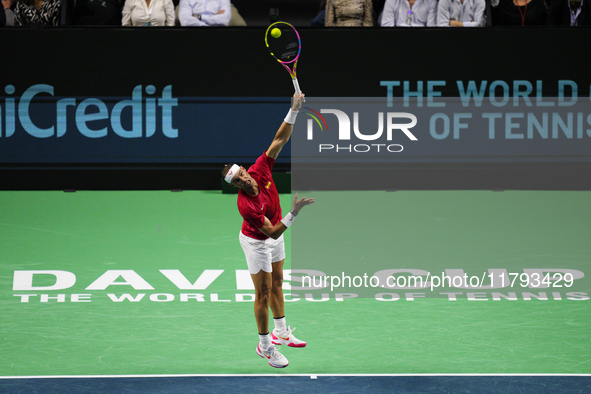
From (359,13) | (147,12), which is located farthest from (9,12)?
(359,13)

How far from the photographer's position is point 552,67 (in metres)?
13.2

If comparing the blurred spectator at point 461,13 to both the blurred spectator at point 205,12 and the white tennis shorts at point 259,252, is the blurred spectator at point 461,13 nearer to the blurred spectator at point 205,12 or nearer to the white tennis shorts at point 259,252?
the blurred spectator at point 205,12

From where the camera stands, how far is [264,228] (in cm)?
548

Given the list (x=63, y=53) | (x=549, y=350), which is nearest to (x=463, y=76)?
(x=63, y=53)

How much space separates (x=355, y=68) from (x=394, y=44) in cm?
75

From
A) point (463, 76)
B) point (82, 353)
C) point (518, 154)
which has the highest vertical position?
point (463, 76)

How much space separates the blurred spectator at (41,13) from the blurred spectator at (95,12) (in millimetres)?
373

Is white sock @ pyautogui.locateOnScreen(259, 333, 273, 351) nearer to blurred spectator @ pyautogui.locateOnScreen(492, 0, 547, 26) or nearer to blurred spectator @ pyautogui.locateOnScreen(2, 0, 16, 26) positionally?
blurred spectator @ pyautogui.locateOnScreen(492, 0, 547, 26)

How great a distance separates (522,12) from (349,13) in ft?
9.68

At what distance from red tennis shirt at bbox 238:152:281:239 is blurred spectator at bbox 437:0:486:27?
848cm

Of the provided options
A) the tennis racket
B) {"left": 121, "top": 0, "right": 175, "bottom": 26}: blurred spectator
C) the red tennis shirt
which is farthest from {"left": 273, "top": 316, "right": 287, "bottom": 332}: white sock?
{"left": 121, "top": 0, "right": 175, "bottom": 26}: blurred spectator

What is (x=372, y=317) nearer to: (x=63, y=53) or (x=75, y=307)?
(x=75, y=307)

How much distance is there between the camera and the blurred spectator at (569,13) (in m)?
13.4

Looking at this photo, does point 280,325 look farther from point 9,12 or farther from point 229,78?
point 9,12
